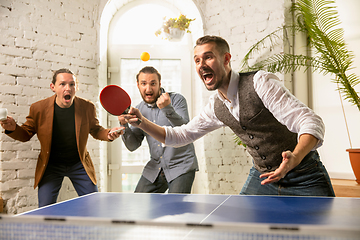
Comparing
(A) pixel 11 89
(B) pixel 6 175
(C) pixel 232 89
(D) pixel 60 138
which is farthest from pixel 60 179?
(C) pixel 232 89

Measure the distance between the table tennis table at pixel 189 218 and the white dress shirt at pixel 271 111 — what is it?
0.42 metres

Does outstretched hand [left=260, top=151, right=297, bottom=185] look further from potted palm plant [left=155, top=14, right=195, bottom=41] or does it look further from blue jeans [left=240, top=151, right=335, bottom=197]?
potted palm plant [left=155, top=14, right=195, bottom=41]

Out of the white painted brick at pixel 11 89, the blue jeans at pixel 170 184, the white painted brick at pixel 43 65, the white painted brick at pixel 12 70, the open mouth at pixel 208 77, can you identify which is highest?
the white painted brick at pixel 43 65

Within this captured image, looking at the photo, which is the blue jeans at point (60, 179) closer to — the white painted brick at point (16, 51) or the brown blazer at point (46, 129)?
the brown blazer at point (46, 129)

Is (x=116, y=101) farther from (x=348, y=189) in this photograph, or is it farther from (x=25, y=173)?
(x=348, y=189)

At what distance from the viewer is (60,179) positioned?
311cm

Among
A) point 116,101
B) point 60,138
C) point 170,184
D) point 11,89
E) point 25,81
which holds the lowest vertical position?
point 170,184

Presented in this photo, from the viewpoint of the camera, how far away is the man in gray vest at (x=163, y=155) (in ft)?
9.48

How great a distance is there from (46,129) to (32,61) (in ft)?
3.52

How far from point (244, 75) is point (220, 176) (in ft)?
6.99

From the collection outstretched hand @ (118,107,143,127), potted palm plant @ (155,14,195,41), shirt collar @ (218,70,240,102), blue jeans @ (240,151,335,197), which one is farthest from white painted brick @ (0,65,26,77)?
blue jeans @ (240,151,335,197)

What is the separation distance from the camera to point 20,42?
361 centimetres

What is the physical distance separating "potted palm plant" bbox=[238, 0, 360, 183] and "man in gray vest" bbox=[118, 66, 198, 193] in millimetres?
1265

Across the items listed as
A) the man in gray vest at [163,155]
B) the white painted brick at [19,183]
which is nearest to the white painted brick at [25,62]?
the white painted brick at [19,183]
